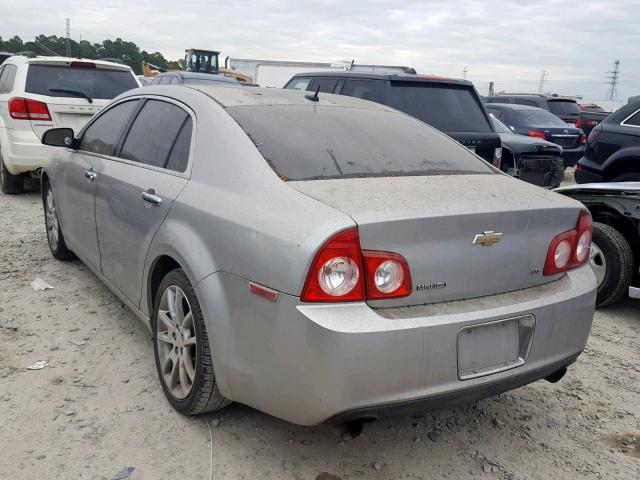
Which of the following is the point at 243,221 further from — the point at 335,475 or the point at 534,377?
the point at 534,377

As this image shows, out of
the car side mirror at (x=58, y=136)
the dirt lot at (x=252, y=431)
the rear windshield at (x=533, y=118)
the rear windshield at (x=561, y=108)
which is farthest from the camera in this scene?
the rear windshield at (x=561, y=108)

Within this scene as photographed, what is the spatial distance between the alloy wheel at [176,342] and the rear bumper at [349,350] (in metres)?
0.31

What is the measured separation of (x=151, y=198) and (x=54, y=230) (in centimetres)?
241

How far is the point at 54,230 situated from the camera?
16.2ft

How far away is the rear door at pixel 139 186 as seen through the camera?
2.96 meters

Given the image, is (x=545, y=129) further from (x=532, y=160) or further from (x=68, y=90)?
(x=68, y=90)

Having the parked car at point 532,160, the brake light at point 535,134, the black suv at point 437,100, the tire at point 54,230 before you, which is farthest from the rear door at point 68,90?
the brake light at point 535,134

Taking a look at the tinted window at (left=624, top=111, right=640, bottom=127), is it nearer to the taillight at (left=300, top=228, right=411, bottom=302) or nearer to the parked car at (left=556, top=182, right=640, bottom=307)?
the parked car at (left=556, top=182, right=640, bottom=307)

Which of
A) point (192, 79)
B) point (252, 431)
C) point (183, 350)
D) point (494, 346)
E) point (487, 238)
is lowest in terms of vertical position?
point (252, 431)

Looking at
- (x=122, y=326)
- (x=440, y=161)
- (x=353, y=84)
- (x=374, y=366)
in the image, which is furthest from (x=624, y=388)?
(x=353, y=84)

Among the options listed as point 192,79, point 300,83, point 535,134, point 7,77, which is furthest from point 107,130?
point 535,134

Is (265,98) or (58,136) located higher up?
(265,98)

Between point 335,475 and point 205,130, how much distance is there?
5.64ft

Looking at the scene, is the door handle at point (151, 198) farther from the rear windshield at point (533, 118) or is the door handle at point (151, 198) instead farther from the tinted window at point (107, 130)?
the rear windshield at point (533, 118)
